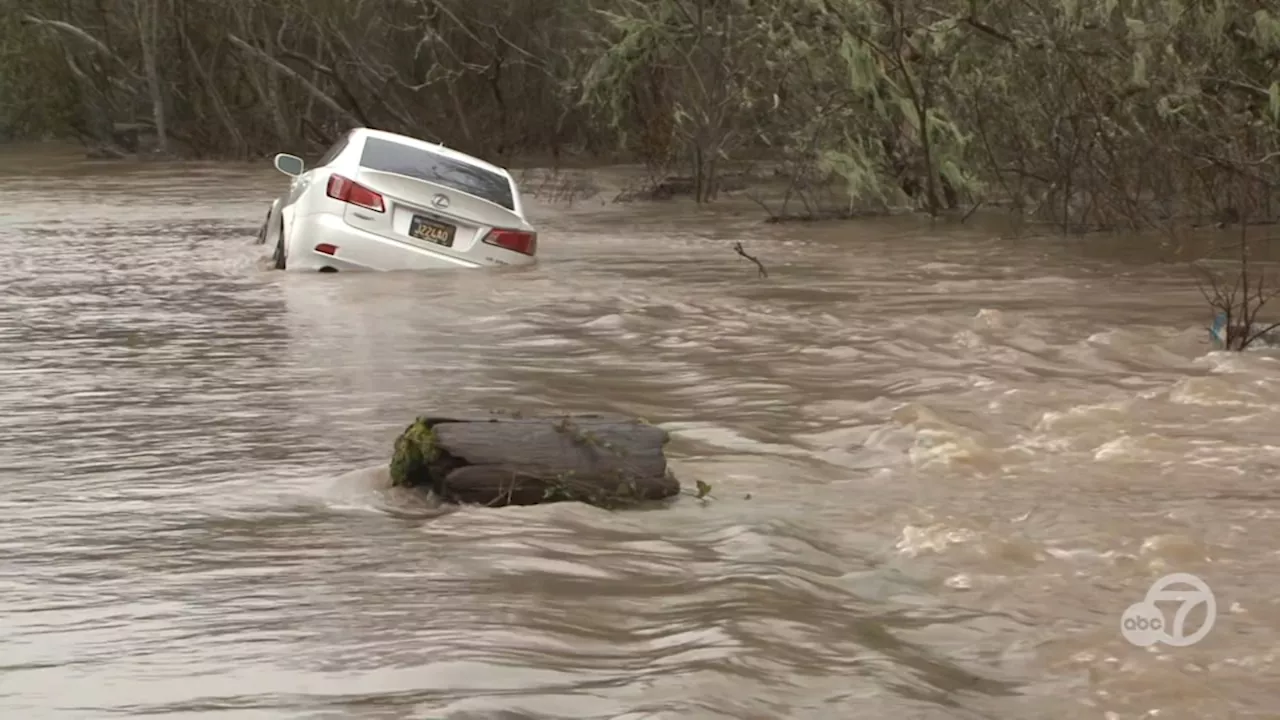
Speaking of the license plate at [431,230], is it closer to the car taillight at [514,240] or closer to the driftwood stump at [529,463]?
the car taillight at [514,240]

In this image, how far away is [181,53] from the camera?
123ft

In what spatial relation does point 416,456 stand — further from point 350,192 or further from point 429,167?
point 429,167

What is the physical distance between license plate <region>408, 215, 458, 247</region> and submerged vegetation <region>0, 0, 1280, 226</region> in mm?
6493

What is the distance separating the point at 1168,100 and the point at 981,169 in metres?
3.49

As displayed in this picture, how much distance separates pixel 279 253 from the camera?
51.4 feet

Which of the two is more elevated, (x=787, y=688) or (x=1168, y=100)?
(x=1168, y=100)

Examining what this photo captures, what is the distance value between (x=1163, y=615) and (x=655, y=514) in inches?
73.9

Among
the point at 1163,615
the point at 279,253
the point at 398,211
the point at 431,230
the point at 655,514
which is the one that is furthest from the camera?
the point at 279,253

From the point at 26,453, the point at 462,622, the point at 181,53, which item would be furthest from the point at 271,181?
the point at 462,622

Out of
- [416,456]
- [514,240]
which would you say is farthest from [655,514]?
[514,240]

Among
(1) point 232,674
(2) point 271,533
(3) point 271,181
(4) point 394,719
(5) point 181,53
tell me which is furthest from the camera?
(5) point 181,53

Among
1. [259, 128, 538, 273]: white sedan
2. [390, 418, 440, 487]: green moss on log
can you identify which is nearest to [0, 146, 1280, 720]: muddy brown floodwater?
[390, 418, 440, 487]: green moss on log

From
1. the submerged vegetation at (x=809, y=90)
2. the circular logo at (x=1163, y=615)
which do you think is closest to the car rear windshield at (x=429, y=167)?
the submerged vegetation at (x=809, y=90)

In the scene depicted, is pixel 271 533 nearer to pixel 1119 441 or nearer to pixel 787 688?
pixel 787 688
